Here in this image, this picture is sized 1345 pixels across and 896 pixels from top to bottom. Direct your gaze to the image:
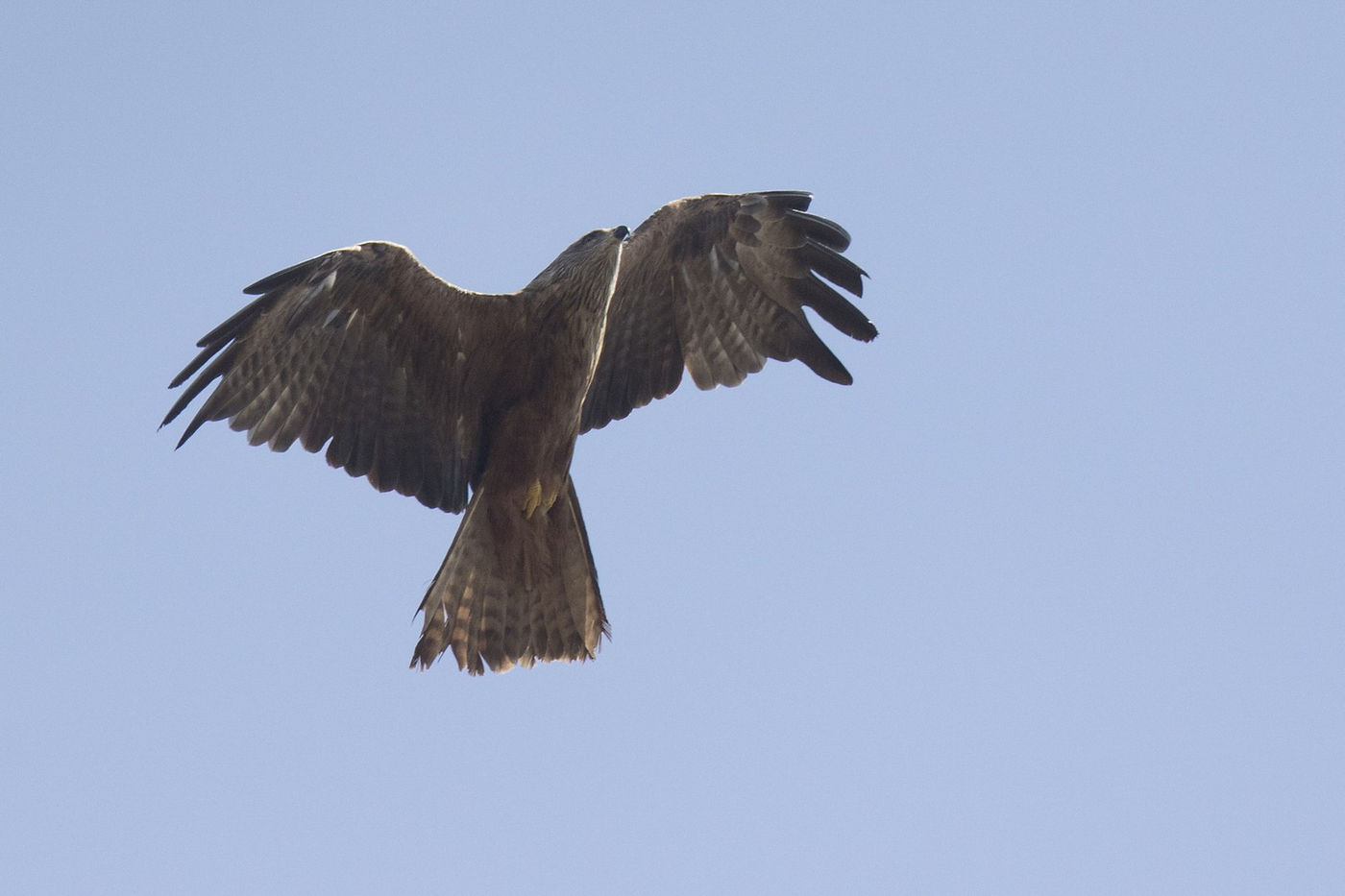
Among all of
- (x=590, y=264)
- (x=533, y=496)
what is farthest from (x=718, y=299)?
(x=533, y=496)

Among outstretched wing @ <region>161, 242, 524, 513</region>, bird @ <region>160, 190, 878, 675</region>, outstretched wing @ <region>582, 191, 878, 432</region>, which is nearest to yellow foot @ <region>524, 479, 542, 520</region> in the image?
bird @ <region>160, 190, 878, 675</region>

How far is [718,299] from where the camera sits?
9055 millimetres

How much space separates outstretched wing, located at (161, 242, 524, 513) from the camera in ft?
26.5

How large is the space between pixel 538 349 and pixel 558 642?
5.10ft

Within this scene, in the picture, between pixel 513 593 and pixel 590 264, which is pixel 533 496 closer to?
pixel 513 593

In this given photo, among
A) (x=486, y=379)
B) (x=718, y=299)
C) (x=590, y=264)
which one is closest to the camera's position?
(x=590, y=264)

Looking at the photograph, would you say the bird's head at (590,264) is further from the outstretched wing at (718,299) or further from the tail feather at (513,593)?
the tail feather at (513,593)

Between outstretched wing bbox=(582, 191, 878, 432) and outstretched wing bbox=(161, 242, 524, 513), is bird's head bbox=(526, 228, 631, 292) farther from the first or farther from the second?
outstretched wing bbox=(582, 191, 878, 432)

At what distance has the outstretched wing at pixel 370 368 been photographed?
8.09m

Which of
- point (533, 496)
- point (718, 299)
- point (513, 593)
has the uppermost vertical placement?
point (718, 299)

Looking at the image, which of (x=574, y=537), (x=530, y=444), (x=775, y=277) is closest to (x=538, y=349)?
(x=530, y=444)

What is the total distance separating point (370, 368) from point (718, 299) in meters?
2.00

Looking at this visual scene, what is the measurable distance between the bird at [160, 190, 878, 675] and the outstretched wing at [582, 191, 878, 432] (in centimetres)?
1

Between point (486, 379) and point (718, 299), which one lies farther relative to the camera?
point (718, 299)
